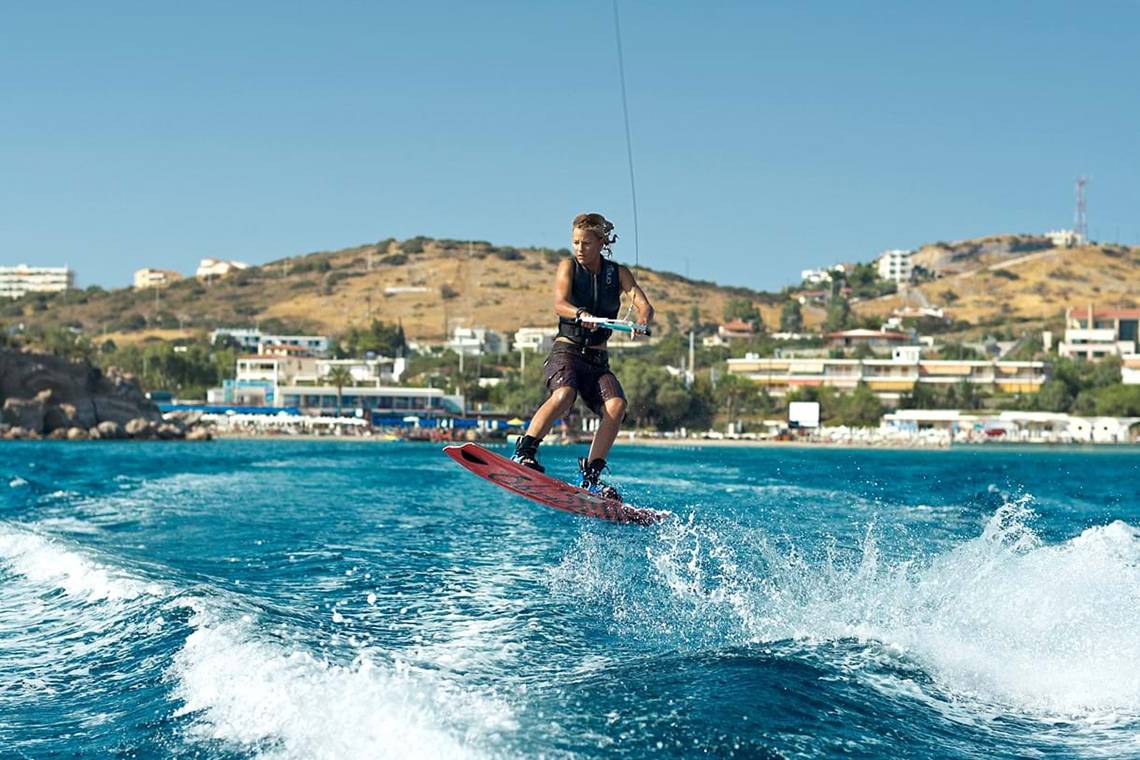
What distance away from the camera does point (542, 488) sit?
1136 centimetres

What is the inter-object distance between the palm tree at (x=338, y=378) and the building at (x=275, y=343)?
9564 millimetres

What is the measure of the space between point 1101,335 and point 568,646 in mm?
175364

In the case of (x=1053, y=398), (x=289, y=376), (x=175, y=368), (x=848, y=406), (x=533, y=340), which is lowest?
(x=848, y=406)

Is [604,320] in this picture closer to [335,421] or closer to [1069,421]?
[335,421]

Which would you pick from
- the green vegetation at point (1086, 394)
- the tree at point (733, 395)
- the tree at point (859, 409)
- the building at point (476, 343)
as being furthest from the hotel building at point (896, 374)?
the building at point (476, 343)

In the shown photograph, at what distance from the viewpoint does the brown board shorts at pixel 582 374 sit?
1145 cm

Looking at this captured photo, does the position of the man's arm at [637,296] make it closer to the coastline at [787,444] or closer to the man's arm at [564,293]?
the man's arm at [564,293]

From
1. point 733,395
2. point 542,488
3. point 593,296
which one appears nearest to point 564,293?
point 593,296

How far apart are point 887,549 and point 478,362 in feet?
477

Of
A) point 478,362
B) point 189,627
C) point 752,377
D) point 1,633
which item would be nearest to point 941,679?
point 189,627

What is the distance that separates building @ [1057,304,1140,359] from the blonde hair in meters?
160

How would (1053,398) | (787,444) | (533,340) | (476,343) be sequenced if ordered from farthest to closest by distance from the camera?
(533,340)
(476,343)
(1053,398)
(787,444)

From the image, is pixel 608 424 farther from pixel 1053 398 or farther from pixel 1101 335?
pixel 1101 335

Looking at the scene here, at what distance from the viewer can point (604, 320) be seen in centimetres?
1043
